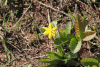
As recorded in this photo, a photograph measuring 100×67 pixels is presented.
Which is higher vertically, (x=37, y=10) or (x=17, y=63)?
(x=37, y=10)

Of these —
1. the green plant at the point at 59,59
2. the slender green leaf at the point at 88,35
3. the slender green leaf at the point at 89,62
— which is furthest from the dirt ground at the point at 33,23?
the slender green leaf at the point at 89,62

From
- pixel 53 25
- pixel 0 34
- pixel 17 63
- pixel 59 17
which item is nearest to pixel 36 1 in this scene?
pixel 59 17

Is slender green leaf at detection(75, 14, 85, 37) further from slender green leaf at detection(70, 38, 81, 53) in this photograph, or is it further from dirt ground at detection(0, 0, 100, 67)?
dirt ground at detection(0, 0, 100, 67)


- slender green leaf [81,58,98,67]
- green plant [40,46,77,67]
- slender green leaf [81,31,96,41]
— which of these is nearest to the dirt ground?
green plant [40,46,77,67]

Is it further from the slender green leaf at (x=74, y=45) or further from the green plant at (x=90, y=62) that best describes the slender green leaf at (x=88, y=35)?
the green plant at (x=90, y=62)

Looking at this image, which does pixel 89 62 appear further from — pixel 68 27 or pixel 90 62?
pixel 68 27

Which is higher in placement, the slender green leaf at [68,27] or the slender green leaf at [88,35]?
the slender green leaf at [68,27]

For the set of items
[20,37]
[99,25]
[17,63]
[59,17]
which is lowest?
[17,63]

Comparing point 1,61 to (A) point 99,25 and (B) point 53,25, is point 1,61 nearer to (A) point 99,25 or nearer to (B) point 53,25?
(B) point 53,25
